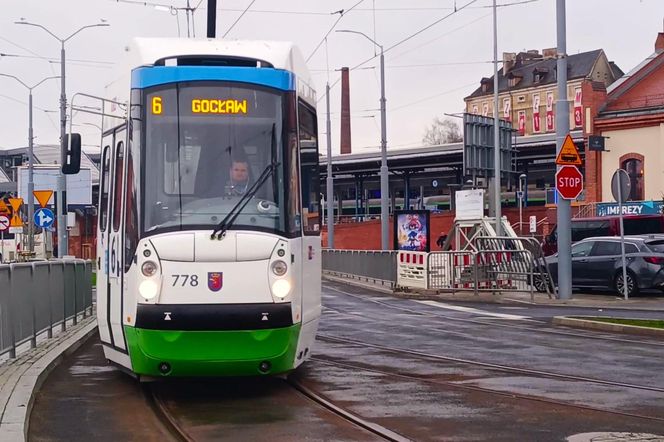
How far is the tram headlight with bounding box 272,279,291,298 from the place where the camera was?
957cm

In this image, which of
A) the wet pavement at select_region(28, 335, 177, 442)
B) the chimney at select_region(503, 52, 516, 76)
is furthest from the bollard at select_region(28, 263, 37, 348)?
the chimney at select_region(503, 52, 516, 76)

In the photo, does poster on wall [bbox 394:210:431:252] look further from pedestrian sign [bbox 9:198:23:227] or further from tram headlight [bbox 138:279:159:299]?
tram headlight [bbox 138:279:159:299]

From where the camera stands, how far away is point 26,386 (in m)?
10.2

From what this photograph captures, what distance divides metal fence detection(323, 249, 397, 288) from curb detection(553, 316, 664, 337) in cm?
1426

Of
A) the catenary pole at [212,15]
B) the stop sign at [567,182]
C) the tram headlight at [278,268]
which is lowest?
the tram headlight at [278,268]

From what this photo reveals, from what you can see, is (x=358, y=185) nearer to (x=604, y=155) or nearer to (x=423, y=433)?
(x=604, y=155)

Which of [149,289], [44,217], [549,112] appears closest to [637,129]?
[44,217]

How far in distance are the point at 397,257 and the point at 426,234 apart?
12.9 feet

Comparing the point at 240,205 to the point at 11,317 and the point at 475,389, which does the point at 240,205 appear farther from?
the point at 11,317

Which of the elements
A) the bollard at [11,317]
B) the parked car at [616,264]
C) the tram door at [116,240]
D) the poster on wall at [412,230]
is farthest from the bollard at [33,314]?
the poster on wall at [412,230]

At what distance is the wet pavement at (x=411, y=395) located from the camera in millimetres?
8602

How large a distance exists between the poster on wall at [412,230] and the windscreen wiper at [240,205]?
26.2m

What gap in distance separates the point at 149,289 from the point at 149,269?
185mm

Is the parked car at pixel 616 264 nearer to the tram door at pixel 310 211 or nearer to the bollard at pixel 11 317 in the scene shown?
the tram door at pixel 310 211
